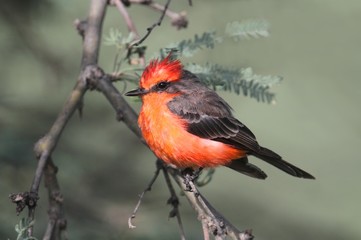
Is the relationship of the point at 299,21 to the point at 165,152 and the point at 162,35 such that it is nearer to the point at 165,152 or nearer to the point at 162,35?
the point at 162,35

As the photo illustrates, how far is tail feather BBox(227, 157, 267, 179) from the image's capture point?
4207 millimetres

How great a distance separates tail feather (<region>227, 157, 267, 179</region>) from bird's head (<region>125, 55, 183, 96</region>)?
0.53m

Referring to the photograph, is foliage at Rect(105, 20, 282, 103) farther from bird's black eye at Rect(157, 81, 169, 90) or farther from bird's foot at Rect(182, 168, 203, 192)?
bird's foot at Rect(182, 168, 203, 192)

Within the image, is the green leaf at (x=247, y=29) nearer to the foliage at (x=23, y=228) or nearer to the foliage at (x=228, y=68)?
Result: the foliage at (x=228, y=68)

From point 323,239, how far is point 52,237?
10.6ft

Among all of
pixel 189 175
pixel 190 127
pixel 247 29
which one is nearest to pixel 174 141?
pixel 190 127

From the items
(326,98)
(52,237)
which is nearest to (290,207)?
(326,98)

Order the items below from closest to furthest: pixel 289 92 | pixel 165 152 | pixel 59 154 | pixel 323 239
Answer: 1. pixel 165 152
2. pixel 59 154
3. pixel 323 239
4. pixel 289 92

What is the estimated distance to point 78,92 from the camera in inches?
160

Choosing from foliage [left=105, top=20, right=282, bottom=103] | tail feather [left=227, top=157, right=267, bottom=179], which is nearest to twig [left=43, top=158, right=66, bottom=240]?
foliage [left=105, top=20, right=282, bottom=103]

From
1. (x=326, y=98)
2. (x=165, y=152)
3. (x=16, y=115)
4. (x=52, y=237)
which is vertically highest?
(x=326, y=98)

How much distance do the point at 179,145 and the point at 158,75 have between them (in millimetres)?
376

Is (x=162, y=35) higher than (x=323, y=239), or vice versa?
(x=162, y=35)

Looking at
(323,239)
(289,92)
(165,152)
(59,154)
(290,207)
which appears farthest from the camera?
(289,92)
